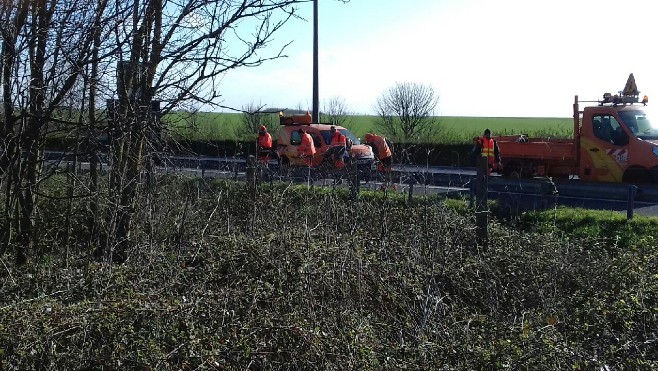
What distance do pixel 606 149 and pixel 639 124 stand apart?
3.25 feet

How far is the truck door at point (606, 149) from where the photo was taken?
18125 millimetres

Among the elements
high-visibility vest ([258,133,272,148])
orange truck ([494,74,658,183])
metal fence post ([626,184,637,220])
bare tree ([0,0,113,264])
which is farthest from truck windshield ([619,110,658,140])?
bare tree ([0,0,113,264])

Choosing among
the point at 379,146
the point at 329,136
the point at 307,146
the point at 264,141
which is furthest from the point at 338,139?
the point at 264,141

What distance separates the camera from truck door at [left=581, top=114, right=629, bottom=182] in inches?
714

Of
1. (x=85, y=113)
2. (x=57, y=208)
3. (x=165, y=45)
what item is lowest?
(x=57, y=208)

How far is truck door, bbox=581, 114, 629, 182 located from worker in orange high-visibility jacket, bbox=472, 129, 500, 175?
2.32 meters

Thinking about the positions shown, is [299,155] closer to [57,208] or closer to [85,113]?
[57,208]

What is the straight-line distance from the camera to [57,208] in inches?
375

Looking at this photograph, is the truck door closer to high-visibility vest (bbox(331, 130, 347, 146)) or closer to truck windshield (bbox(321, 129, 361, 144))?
high-visibility vest (bbox(331, 130, 347, 146))

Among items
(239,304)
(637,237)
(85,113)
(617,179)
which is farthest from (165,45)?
(617,179)

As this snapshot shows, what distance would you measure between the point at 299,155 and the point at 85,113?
15.5 meters

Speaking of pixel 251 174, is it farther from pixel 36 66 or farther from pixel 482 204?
pixel 36 66

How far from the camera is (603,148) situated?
18.3 metres

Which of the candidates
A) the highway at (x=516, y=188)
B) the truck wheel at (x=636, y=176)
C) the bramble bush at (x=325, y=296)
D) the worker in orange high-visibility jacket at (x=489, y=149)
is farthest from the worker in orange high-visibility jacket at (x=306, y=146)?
the bramble bush at (x=325, y=296)
